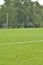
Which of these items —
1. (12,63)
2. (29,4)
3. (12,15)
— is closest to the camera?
(12,63)

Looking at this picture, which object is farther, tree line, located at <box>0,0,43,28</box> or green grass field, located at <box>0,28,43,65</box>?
tree line, located at <box>0,0,43,28</box>

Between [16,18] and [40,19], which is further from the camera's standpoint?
[40,19]

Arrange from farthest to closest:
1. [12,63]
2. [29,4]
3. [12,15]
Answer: [29,4], [12,15], [12,63]

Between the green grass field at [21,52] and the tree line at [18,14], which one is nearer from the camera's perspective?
the green grass field at [21,52]

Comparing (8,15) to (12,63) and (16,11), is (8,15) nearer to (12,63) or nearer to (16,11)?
(16,11)

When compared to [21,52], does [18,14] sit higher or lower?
lower

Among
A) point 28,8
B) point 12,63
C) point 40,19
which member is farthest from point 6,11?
point 12,63

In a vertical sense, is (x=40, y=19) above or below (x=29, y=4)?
below

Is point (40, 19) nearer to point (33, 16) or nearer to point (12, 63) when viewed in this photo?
point (33, 16)

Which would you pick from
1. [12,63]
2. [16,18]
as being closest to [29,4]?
[16,18]

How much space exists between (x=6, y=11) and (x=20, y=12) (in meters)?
2.43

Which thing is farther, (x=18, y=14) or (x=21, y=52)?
(x=18, y=14)

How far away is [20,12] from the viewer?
35188 mm

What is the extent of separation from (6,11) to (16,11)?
1.97 metres
